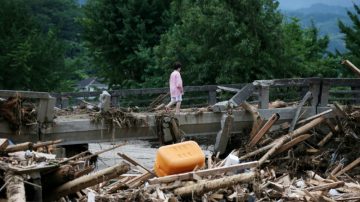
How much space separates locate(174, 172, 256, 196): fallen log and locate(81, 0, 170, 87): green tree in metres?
23.1

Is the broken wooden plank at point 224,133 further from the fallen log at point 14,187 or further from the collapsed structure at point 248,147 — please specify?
the fallen log at point 14,187

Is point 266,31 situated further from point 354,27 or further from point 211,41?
point 354,27

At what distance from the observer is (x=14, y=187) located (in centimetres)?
702

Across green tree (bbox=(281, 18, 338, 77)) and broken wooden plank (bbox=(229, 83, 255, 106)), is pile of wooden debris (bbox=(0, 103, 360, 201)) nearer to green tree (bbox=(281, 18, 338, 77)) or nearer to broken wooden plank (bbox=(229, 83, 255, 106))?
broken wooden plank (bbox=(229, 83, 255, 106))

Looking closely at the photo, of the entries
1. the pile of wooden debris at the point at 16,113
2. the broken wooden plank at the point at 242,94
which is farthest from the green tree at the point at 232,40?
the pile of wooden debris at the point at 16,113

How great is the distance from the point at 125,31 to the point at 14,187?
2733 centimetres

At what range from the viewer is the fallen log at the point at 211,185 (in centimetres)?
977

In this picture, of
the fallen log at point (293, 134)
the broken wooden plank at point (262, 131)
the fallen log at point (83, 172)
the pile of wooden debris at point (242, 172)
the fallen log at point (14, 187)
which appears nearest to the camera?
the fallen log at point (14, 187)

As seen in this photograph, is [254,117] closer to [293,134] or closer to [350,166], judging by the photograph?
[293,134]

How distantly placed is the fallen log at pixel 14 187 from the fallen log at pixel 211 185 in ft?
10.5

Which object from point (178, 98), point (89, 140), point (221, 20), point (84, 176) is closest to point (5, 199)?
point (84, 176)

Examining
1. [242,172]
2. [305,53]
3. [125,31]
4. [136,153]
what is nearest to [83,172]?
[242,172]

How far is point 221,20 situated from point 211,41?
1220mm

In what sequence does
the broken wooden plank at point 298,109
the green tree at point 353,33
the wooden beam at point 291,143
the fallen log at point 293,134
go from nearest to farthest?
1. the fallen log at point 293,134
2. the wooden beam at point 291,143
3. the broken wooden plank at point 298,109
4. the green tree at point 353,33
